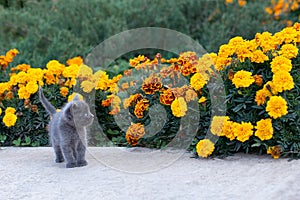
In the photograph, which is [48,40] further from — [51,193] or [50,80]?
[51,193]

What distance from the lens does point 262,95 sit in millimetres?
4352

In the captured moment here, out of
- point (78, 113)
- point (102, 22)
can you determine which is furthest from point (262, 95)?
point (102, 22)

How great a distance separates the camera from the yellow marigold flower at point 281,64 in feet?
14.1

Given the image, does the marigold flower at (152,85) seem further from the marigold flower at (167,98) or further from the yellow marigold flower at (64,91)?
the yellow marigold flower at (64,91)

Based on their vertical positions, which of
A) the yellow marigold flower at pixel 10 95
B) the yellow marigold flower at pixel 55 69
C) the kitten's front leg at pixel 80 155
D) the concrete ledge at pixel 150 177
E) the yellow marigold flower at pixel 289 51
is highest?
the yellow marigold flower at pixel 289 51

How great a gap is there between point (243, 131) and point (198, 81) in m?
0.64

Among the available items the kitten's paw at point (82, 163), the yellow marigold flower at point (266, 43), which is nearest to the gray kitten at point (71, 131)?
the kitten's paw at point (82, 163)

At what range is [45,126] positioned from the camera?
5492 mm

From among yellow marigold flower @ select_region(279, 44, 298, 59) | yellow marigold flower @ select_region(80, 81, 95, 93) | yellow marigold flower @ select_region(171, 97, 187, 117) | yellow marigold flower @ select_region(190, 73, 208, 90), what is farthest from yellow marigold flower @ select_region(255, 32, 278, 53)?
yellow marigold flower @ select_region(80, 81, 95, 93)

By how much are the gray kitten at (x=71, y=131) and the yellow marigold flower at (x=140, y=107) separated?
652 mm

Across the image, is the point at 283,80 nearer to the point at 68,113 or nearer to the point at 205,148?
the point at 205,148

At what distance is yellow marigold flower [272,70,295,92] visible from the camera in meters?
4.24

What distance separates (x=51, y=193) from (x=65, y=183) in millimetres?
206

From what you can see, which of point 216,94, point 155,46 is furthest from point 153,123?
point 155,46
